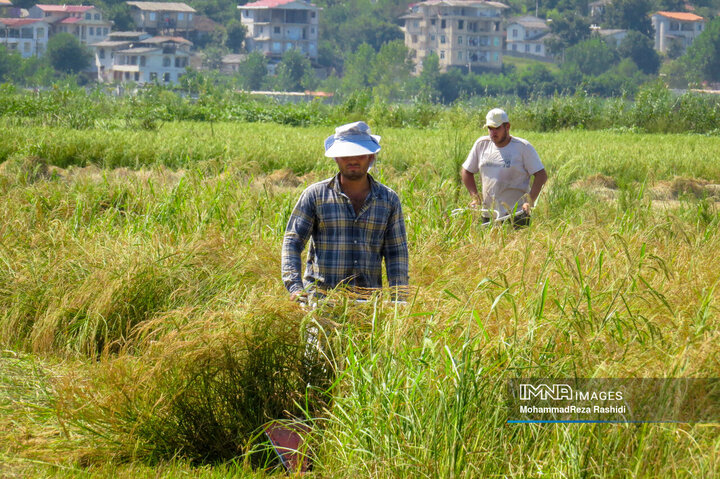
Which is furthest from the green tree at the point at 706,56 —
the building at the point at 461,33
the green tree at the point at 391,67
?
the green tree at the point at 391,67

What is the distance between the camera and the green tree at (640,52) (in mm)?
92875

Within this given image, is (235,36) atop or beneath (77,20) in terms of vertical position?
beneath

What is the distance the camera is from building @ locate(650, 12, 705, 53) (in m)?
101

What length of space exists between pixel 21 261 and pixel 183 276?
4.70 feet

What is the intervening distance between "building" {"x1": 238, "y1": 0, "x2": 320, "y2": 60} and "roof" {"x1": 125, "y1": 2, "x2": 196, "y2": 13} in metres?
7.01

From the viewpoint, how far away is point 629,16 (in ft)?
341

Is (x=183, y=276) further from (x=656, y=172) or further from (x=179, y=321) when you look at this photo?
(x=656, y=172)

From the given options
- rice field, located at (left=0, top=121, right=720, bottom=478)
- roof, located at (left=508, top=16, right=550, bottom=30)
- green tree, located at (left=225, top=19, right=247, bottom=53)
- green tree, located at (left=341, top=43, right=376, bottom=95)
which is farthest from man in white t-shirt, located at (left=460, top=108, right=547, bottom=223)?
roof, located at (left=508, top=16, right=550, bottom=30)

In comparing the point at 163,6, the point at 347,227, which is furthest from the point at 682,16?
the point at 347,227

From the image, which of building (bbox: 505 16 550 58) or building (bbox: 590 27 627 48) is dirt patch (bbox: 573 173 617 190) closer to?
building (bbox: 590 27 627 48)

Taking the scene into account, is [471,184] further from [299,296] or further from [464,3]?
[464,3]

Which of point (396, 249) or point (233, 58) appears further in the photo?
point (233, 58)

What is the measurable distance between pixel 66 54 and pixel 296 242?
87.0 metres

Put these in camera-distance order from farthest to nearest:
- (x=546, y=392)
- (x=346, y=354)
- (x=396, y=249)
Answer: (x=396, y=249) < (x=346, y=354) < (x=546, y=392)
